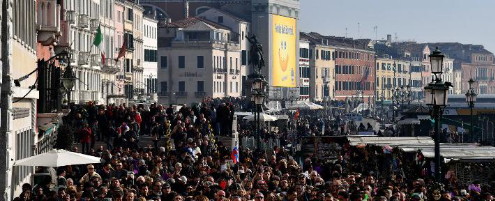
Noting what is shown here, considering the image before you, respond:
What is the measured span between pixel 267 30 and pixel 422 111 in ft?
266

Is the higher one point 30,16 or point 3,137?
point 30,16

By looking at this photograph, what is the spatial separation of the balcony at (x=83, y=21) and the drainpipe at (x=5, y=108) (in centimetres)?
4756

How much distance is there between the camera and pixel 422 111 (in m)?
78.0

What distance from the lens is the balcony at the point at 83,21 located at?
2978 inches

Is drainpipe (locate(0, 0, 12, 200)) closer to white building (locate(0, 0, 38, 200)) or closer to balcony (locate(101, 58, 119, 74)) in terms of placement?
white building (locate(0, 0, 38, 200))

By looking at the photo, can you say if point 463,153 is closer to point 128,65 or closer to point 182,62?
point 128,65

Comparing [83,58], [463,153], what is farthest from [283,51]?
[463,153]

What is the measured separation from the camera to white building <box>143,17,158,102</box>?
12212cm

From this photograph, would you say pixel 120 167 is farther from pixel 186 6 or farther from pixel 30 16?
pixel 186 6

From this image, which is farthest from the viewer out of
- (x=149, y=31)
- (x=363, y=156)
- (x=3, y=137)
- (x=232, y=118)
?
(x=149, y=31)

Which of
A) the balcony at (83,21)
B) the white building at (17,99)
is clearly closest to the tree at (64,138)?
the white building at (17,99)

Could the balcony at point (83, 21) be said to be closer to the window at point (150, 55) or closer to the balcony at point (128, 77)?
the balcony at point (128, 77)

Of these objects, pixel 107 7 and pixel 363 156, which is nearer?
pixel 363 156

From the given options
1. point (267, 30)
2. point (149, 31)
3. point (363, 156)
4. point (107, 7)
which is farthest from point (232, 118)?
point (267, 30)
